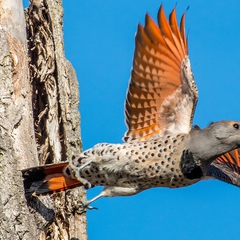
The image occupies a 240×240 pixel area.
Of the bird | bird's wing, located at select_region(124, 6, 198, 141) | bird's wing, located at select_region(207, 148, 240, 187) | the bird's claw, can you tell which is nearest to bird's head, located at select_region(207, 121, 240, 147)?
the bird

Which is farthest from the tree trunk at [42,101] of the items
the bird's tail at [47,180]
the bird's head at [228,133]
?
the bird's head at [228,133]

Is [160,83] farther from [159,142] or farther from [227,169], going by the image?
[227,169]

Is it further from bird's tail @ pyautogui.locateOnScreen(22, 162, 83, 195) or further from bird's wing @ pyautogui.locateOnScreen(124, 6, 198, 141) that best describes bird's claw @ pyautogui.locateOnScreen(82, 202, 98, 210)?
bird's wing @ pyautogui.locateOnScreen(124, 6, 198, 141)

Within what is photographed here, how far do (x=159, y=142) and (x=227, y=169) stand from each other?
1.37 meters

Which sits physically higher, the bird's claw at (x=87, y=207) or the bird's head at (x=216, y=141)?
the bird's head at (x=216, y=141)

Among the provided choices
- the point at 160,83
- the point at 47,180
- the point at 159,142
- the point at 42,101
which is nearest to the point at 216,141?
the point at 159,142

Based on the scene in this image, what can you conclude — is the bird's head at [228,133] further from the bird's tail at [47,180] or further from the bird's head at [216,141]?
the bird's tail at [47,180]

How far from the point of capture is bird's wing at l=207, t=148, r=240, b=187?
6008mm

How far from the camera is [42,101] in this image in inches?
221

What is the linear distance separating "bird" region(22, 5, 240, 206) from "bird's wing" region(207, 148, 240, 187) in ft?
1.53

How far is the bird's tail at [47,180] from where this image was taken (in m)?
4.98

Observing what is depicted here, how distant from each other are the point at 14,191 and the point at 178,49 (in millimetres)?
1843

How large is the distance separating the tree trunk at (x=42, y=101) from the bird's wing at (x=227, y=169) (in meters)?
1.19

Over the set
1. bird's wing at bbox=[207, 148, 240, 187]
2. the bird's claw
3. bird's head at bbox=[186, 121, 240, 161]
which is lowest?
the bird's claw
